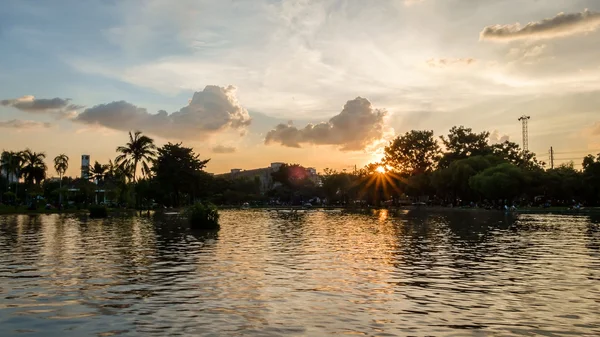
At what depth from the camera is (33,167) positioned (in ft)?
371

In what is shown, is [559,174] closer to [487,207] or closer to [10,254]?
[487,207]

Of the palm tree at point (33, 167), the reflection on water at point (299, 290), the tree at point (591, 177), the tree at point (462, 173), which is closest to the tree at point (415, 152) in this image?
the tree at point (462, 173)

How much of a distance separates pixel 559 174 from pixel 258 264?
111398 mm

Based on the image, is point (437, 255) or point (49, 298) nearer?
point (49, 298)

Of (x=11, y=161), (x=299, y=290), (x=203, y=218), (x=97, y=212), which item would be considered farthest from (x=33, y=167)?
(x=299, y=290)

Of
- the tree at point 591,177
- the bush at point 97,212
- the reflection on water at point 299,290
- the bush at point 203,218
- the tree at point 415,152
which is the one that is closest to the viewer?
the reflection on water at point 299,290

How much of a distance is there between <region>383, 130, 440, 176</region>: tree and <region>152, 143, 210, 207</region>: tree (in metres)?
67.7

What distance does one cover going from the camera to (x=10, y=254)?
26.5 m

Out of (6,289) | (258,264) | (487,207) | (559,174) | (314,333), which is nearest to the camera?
(314,333)

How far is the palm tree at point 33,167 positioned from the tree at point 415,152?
98.9 metres

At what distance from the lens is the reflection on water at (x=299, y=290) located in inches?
486

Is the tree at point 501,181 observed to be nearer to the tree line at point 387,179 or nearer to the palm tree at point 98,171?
the tree line at point 387,179

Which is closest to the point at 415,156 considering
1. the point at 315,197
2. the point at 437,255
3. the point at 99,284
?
the point at 315,197

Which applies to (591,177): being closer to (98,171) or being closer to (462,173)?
(462,173)
